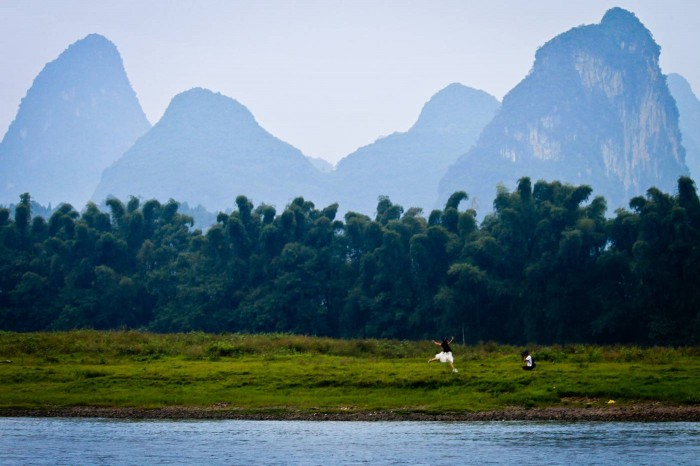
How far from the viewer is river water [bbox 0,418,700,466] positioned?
23.7 m

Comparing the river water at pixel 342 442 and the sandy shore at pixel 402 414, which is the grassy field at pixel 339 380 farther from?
the river water at pixel 342 442

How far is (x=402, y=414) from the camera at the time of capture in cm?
3278

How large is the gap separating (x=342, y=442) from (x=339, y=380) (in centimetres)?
1021

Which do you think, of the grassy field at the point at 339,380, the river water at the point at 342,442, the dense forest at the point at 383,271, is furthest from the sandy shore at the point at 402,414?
the dense forest at the point at 383,271

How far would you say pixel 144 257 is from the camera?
94938 millimetres

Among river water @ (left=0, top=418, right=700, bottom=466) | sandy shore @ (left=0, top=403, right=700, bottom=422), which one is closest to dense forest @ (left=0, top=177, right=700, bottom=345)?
sandy shore @ (left=0, top=403, right=700, bottom=422)

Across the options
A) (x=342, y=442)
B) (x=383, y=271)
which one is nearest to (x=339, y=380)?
(x=342, y=442)

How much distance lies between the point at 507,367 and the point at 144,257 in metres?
63.6

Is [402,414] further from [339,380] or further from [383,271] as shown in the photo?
Answer: [383,271]

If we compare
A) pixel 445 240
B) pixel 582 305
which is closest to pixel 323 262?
pixel 445 240

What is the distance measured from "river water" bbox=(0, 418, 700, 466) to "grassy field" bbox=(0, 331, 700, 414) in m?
2.84

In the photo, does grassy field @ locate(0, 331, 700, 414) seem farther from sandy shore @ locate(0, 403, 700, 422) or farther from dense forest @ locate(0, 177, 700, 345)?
dense forest @ locate(0, 177, 700, 345)

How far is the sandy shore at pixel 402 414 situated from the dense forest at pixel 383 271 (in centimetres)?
3335

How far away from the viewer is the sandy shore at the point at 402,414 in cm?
3112
